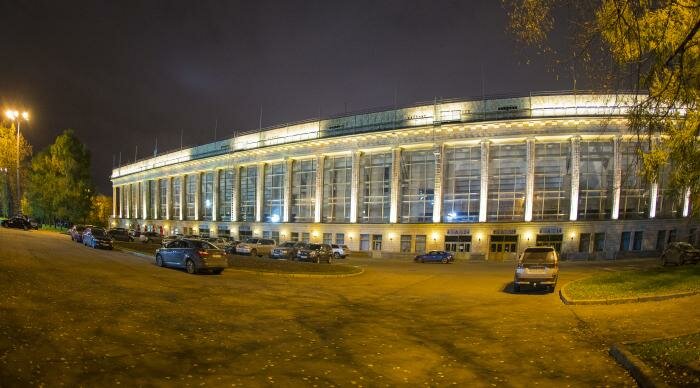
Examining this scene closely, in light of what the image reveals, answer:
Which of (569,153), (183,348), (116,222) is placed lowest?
(116,222)

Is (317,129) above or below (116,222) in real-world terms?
above

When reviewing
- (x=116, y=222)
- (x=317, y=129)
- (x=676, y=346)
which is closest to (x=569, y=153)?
(x=317, y=129)

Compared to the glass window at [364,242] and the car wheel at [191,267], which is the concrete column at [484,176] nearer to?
the glass window at [364,242]

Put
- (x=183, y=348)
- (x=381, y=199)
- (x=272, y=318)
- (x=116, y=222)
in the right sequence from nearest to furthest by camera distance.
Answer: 1. (x=183, y=348)
2. (x=272, y=318)
3. (x=381, y=199)
4. (x=116, y=222)

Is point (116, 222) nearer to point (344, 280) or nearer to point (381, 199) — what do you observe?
point (381, 199)

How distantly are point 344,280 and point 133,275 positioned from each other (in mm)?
10533

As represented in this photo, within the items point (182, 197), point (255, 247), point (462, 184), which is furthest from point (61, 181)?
point (462, 184)

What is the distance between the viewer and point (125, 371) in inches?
261

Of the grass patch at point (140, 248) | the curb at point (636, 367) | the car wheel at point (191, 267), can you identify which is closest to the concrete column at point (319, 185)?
the grass patch at point (140, 248)

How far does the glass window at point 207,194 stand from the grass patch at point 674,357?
78.3m

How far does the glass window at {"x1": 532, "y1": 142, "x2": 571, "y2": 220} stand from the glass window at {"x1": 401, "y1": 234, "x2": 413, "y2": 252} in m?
14.9

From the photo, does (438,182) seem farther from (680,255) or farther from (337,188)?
(680,255)

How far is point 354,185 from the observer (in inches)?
2331

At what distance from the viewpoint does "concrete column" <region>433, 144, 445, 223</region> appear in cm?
5331
